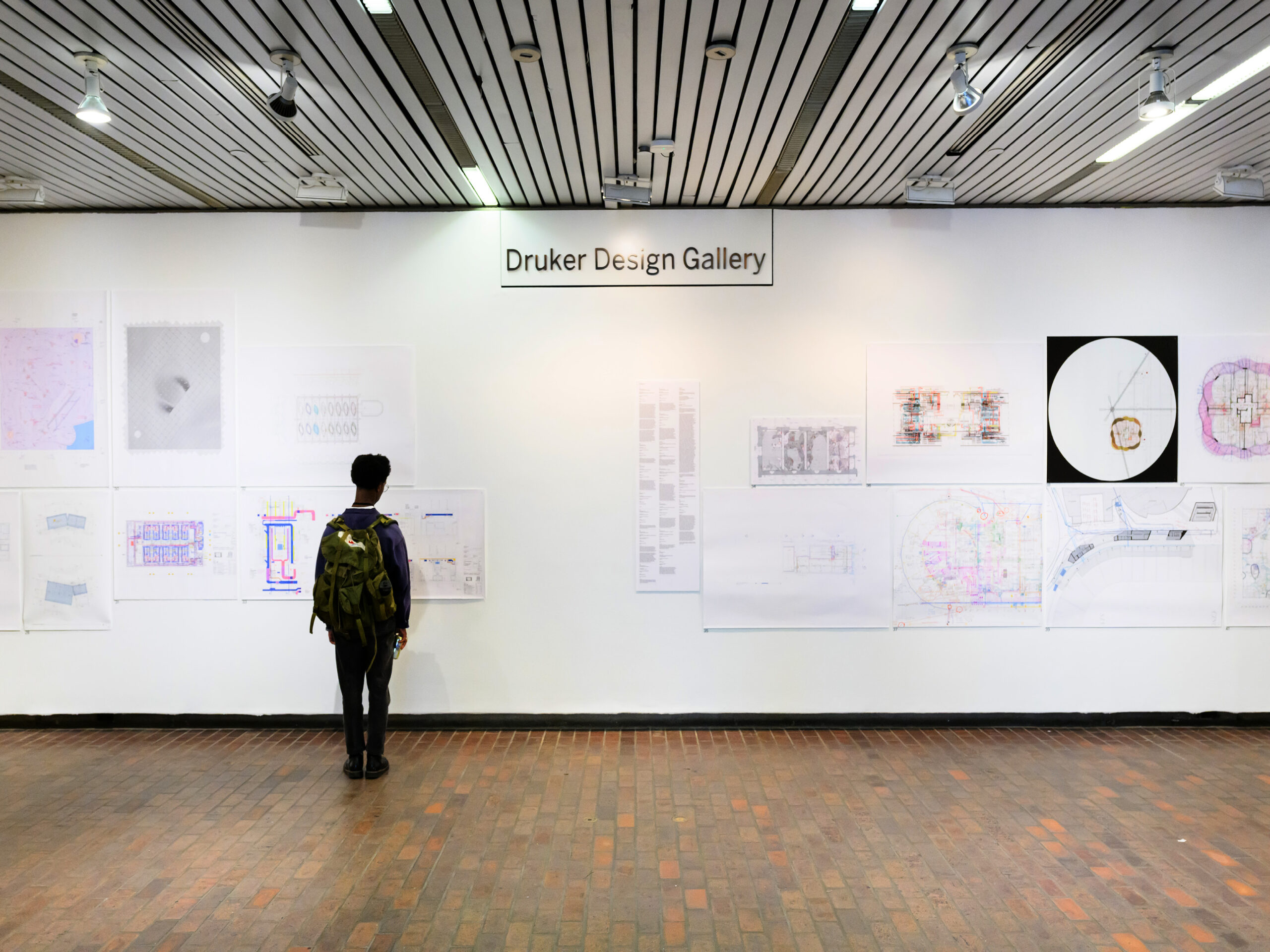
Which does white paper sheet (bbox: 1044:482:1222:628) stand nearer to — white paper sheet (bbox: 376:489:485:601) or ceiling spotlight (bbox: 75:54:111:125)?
white paper sheet (bbox: 376:489:485:601)

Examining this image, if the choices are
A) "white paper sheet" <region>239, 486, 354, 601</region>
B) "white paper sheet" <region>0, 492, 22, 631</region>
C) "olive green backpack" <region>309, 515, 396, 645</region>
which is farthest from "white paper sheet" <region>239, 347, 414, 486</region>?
"white paper sheet" <region>0, 492, 22, 631</region>

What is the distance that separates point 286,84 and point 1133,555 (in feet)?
17.8

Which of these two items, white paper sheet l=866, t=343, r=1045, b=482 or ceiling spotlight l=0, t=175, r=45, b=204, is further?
white paper sheet l=866, t=343, r=1045, b=482

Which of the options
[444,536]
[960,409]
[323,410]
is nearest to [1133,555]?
[960,409]

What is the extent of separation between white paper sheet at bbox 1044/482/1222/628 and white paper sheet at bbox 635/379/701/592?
2.30m

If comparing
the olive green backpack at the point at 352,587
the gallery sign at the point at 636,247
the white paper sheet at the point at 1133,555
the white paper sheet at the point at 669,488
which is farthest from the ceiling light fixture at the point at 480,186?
the white paper sheet at the point at 1133,555

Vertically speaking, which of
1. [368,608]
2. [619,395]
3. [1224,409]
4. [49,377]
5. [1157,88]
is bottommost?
[368,608]

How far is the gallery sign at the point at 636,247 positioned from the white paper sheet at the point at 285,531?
188 centimetres

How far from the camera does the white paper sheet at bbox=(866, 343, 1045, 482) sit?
203 inches

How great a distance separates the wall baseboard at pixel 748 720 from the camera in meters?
5.16

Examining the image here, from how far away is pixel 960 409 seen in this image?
515 centimetres

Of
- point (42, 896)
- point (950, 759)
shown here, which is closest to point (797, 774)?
point (950, 759)

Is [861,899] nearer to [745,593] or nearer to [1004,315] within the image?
[745,593]

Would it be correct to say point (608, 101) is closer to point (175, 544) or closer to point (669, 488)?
point (669, 488)
